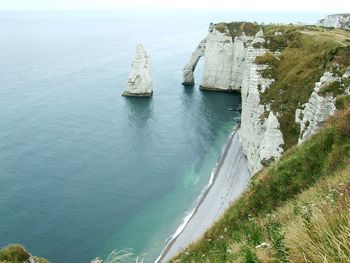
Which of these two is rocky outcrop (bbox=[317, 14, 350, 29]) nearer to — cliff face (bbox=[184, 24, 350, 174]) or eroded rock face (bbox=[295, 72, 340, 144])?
cliff face (bbox=[184, 24, 350, 174])

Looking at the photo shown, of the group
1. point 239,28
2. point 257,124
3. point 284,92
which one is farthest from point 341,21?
point 257,124

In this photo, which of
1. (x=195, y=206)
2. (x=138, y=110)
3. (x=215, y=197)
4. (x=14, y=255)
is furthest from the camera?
(x=138, y=110)

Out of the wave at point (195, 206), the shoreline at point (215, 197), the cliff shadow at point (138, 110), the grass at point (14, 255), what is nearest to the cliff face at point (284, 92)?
the shoreline at point (215, 197)

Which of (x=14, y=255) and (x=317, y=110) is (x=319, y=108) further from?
(x=14, y=255)

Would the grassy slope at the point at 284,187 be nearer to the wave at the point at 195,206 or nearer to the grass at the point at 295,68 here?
the grass at the point at 295,68

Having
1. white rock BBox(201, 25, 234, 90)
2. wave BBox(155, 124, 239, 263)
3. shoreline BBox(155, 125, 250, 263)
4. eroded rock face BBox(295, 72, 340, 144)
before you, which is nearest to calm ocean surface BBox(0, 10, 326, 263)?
wave BBox(155, 124, 239, 263)

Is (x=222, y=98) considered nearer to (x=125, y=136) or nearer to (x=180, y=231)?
(x=125, y=136)
